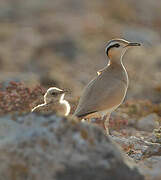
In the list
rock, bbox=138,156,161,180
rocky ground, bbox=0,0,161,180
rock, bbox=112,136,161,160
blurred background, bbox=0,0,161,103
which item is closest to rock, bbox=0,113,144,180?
rocky ground, bbox=0,0,161,180

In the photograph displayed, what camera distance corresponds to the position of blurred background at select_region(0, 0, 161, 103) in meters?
17.1

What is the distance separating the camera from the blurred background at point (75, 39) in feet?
56.1

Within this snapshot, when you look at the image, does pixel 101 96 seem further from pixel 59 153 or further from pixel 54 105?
pixel 59 153

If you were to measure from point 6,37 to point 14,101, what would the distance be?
75.5 feet

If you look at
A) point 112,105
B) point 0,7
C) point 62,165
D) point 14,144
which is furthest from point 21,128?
point 0,7

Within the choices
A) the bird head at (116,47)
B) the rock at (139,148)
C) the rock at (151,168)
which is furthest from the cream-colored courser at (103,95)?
the rock at (151,168)

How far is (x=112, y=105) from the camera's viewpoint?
704 cm

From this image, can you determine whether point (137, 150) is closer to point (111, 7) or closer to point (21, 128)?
point (21, 128)

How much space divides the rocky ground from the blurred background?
34mm

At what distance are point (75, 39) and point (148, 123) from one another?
58.9ft

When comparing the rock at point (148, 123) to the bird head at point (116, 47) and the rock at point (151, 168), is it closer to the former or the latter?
the bird head at point (116, 47)

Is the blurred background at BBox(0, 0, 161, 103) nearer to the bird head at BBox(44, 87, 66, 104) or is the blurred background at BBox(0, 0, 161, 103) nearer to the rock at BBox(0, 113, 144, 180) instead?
the bird head at BBox(44, 87, 66, 104)

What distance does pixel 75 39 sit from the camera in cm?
2736

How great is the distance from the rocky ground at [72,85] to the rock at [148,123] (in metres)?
0.02
